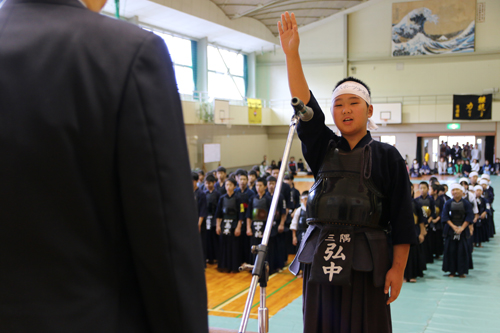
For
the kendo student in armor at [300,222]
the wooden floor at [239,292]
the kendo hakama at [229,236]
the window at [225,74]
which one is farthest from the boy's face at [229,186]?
the window at [225,74]

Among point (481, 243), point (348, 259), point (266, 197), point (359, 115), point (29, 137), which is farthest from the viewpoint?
point (481, 243)

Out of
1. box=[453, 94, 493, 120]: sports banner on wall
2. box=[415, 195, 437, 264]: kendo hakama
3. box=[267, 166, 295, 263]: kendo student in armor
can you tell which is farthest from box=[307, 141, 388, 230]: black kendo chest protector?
box=[453, 94, 493, 120]: sports banner on wall

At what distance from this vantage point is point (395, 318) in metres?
5.21

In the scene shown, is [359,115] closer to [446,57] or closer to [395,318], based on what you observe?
[395,318]

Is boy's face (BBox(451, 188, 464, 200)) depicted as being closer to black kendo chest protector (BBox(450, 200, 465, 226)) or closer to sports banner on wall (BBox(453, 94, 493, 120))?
black kendo chest protector (BBox(450, 200, 465, 226))

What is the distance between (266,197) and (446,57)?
768 inches

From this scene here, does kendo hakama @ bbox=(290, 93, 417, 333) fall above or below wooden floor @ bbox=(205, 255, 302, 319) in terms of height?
above

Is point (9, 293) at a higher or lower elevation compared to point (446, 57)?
lower

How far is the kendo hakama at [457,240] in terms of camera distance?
7586mm

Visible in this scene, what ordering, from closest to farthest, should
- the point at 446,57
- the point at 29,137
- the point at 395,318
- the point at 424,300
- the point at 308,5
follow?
the point at 29,137 < the point at 395,318 < the point at 424,300 < the point at 308,5 < the point at 446,57

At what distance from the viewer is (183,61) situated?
67.2 ft

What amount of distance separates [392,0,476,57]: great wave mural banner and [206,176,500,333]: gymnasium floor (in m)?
17.2

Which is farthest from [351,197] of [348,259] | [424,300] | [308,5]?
[308,5]

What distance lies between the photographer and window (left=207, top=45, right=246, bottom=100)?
72.5ft
